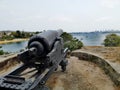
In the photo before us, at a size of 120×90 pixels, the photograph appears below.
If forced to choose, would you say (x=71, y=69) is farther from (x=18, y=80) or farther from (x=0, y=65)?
(x=18, y=80)

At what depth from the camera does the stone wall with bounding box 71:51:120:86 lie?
289 inches

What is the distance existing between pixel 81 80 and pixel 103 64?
209 centimetres

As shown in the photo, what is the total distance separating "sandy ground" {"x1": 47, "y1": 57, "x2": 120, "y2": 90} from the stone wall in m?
0.15

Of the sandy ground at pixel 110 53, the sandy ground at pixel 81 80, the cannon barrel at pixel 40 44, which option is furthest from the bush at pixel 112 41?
the cannon barrel at pixel 40 44

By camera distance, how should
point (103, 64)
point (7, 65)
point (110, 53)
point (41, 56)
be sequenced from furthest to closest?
point (110, 53), point (7, 65), point (103, 64), point (41, 56)

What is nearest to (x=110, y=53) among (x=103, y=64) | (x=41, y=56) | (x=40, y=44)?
(x=103, y=64)

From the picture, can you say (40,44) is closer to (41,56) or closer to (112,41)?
(41,56)

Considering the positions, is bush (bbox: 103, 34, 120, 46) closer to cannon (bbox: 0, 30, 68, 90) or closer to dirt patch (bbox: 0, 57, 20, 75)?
dirt patch (bbox: 0, 57, 20, 75)

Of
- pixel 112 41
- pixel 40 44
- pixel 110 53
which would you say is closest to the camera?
pixel 40 44

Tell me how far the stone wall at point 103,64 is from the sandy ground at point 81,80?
150 mm

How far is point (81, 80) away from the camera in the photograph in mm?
7688

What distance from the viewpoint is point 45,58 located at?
673 cm

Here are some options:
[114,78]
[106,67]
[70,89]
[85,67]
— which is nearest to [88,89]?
[70,89]

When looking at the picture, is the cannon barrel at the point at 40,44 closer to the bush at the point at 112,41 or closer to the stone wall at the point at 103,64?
the stone wall at the point at 103,64
